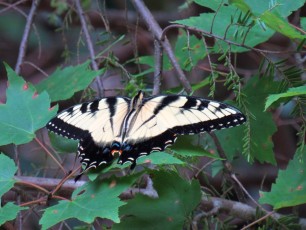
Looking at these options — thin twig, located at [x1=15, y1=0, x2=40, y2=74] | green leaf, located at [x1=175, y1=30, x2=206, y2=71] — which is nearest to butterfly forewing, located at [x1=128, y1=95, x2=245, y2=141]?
green leaf, located at [x1=175, y1=30, x2=206, y2=71]

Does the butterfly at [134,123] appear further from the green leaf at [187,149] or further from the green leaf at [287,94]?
the green leaf at [287,94]

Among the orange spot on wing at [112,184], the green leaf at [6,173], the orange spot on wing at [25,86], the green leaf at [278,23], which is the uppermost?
the green leaf at [278,23]

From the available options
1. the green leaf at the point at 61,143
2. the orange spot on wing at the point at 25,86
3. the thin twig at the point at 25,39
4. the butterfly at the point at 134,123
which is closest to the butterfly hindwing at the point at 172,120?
the butterfly at the point at 134,123

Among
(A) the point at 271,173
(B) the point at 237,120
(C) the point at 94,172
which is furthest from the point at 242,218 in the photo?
(A) the point at 271,173

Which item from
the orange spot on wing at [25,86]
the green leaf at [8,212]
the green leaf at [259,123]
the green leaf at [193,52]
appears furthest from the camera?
the green leaf at [193,52]

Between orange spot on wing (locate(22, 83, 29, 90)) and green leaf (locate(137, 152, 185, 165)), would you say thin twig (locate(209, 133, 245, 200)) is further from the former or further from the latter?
orange spot on wing (locate(22, 83, 29, 90))

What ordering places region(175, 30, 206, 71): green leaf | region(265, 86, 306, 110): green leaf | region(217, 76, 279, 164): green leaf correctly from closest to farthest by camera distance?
1. region(265, 86, 306, 110): green leaf
2. region(217, 76, 279, 164): green leaf
3. region(175, 30, 206, 71): green leaf

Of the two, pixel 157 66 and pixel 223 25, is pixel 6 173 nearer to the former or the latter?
pixel 157 66

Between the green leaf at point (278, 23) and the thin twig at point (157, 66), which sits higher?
the green leaf at point (278, 23)
